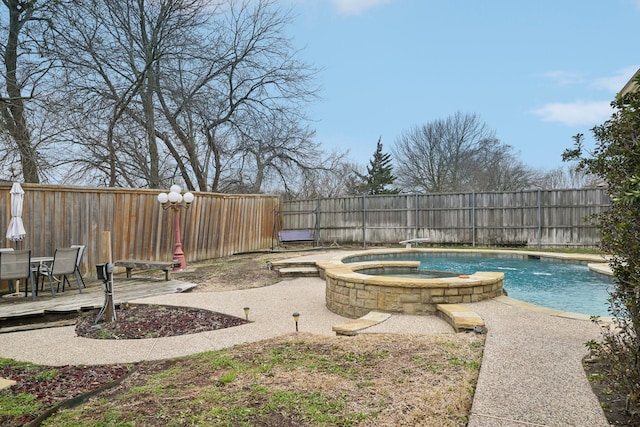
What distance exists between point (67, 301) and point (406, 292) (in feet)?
16.2

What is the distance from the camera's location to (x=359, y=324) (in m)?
4.58

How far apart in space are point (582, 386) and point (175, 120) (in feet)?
48.8

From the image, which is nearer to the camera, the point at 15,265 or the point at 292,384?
the point at 292,384

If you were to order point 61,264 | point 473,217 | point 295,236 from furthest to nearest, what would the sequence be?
point 295,236
point 473,217
point 61,264

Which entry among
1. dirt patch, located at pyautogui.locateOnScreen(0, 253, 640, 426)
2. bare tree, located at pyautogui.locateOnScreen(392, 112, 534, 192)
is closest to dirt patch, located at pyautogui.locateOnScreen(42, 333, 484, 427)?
dirt patch, located at pyautogui.locateOnScreen(0, 253, 640, 426)

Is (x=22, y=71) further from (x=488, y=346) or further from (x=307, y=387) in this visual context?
(x=488, y=346)

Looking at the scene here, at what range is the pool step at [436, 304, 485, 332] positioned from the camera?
13.7ft

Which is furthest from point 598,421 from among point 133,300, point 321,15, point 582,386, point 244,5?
point 244,5

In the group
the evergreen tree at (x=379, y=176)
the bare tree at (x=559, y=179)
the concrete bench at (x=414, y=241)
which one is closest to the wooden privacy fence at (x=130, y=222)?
the concrete bench at (x=414, y=241)

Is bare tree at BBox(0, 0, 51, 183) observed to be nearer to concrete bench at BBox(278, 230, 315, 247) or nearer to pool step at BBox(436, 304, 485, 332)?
concrete bench at BBox(278, 230, 315, 247)

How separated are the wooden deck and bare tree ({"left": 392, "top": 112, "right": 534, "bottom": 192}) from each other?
20.9 meters

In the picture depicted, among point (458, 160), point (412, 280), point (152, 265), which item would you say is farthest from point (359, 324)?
point (458, 160)

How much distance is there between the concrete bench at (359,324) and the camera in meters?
4.33

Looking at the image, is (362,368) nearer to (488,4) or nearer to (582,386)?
(582,386)
